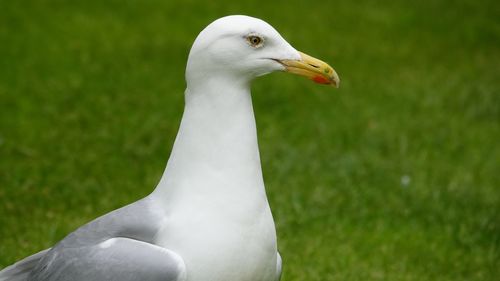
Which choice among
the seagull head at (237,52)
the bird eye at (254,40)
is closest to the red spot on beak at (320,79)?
the seagull head at (237,52)

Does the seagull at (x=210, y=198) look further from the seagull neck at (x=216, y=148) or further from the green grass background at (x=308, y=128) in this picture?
the green grass background at (x=308, y=128)

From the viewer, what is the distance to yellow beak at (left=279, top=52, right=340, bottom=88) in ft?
12.6

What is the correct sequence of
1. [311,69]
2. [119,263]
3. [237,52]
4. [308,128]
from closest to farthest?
[119,263] → [237,52] → [311,69] → [308,128]

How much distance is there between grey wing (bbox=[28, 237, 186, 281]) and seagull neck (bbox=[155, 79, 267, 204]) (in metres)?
0.25

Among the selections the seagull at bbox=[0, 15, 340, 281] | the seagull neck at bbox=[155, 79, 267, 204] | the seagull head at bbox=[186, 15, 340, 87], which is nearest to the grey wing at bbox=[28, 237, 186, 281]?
the seagull at bbox=[0, 15, 340, 281]

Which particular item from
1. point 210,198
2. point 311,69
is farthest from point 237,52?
point 210,198

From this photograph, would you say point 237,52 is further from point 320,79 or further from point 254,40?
point 320,79

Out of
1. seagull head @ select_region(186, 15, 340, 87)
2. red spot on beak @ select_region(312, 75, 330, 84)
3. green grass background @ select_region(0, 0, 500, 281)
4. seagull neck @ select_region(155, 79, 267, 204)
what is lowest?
green grass background @ select_region(0, 0, 500, 281)

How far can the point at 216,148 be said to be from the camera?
3758 millimetres

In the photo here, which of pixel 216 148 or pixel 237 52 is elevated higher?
pixel 237 52

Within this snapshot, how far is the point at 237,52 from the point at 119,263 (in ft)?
2.98

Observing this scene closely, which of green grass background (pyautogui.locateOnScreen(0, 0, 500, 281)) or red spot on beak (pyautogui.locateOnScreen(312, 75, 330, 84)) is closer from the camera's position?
red spot on beak (pyautogui.locateOnScreen(312, 75, 330, 84))

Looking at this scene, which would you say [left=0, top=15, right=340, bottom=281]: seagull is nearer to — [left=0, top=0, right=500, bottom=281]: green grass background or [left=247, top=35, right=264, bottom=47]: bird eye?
[left=247, top=35, right=264, bottom=47]: bird eye

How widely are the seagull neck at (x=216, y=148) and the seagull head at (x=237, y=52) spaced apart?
0.16 ft
